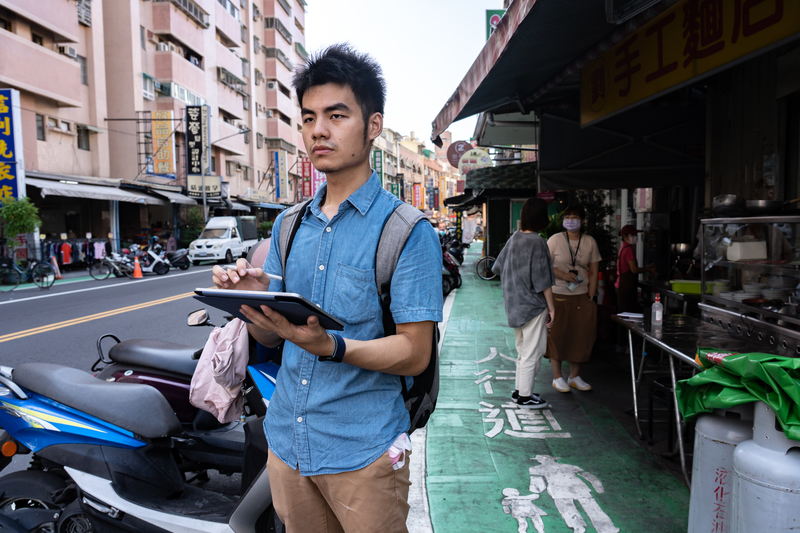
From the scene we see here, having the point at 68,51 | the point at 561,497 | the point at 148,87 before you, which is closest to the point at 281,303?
the point at 561,497

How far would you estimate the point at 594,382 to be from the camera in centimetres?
553

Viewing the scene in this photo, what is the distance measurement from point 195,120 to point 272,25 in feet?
66.6

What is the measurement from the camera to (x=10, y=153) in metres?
15.1

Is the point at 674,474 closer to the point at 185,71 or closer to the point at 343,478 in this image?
the point at 343,478

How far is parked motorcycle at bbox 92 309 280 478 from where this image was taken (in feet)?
8.94

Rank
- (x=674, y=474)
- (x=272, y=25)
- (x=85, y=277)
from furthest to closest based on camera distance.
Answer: (x=272, y=25)
(x=85, y=277)
(x=674, y=474)

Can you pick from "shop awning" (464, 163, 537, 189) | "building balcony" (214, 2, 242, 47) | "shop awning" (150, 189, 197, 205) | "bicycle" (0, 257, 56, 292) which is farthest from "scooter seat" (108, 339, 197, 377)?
"building balcony" (214, 2, 242, 47)

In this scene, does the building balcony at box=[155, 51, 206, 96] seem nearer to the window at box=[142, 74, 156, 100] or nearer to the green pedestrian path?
the window at box=[142, 74, 156, 100]

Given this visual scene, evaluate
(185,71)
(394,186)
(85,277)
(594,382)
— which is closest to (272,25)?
(185,71)

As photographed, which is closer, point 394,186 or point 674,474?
point 674,474

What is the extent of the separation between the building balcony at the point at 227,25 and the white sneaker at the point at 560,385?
33422 millimetres

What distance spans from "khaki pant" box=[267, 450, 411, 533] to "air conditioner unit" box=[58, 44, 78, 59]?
23.2 m

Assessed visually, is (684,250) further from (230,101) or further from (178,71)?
(230,101)

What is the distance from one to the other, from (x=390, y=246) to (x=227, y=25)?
37374 mm
